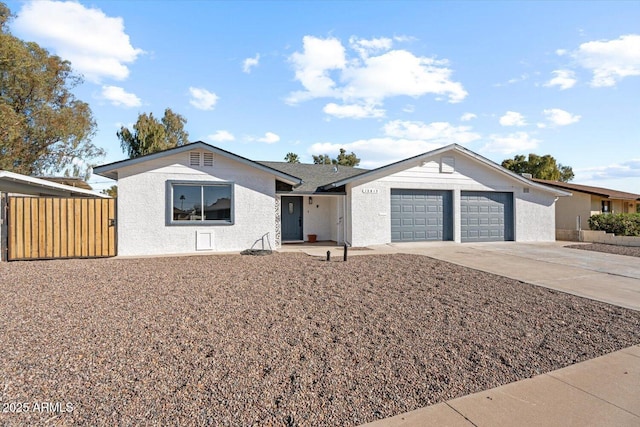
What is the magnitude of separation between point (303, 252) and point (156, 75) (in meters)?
9.60

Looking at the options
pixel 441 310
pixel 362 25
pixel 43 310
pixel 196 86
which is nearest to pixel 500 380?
pixel 441 310

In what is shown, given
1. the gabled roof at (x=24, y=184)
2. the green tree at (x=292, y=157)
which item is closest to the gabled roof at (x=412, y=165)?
the gabled roof at (x=24, y=184)

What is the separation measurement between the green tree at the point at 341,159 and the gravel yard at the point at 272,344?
132ft

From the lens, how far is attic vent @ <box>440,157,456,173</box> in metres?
14.9

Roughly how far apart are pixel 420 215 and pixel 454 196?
1868 millimetres

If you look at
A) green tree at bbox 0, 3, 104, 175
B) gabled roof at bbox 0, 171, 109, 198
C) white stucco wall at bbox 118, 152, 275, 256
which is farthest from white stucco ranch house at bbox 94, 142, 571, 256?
green tree at bbox 0, 3, 104, 175

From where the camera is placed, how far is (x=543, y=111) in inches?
565

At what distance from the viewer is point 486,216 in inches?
620

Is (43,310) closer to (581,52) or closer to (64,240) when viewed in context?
(64,240)

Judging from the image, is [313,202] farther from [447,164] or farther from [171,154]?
[171,154]

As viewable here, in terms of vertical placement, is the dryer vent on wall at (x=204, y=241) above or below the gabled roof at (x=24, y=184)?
below

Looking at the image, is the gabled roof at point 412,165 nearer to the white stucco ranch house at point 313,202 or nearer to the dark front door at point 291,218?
the white stucco ranch house at point 313,202

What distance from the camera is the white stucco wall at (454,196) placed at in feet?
45.2

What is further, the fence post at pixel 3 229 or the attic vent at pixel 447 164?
the attic vent at pixel 447 164
